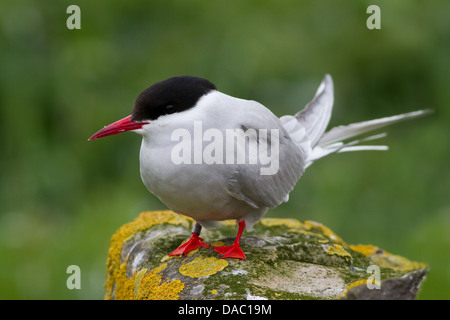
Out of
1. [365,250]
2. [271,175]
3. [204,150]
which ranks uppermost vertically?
[204,150]

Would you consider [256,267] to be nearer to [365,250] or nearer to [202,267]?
[202,267]

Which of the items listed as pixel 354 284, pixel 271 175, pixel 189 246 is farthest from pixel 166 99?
pixel 354 284

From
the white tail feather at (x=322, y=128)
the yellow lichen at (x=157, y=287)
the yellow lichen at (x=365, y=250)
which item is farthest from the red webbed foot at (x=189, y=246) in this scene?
the yellow lichen at (x=365, y=250)

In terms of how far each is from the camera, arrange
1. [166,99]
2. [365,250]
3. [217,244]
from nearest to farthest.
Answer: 1. [166,99]
2. [217,244]
3. [365,250]

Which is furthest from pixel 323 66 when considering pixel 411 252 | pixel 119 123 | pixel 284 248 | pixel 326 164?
pixel 119 123

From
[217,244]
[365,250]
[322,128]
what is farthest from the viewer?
[322,128]

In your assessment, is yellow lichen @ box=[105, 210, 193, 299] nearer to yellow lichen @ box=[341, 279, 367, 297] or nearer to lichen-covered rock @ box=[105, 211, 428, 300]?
lichen-covered rock @ box=[105, 211, 428, 300]

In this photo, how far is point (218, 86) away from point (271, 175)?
2805mm

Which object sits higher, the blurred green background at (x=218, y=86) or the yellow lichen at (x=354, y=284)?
the blurred green background at (x=218, y=86)

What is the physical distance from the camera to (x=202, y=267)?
3584 mm

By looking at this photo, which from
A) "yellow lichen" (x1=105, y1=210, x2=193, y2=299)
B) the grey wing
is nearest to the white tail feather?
the grey wing

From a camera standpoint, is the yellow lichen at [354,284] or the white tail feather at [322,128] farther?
the white tail feather at [322,128]

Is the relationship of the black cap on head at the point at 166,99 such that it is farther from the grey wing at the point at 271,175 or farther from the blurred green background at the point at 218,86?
the blurred green background at the point at 218,86

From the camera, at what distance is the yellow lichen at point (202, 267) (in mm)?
3531
